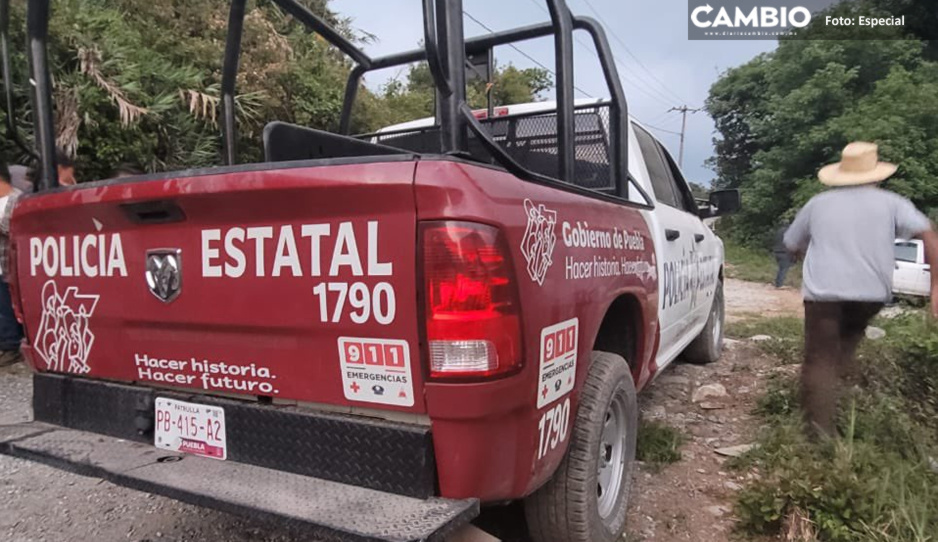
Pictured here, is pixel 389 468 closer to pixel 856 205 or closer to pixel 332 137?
pixel 332 137

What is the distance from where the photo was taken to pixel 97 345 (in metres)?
2.37

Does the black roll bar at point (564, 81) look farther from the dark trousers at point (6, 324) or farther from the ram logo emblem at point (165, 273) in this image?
the dark trousers at point (6, 324)

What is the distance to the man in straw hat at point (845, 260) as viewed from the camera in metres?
3.23

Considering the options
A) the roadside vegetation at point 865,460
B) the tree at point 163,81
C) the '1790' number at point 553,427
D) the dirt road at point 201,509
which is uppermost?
the tree at point 163,81

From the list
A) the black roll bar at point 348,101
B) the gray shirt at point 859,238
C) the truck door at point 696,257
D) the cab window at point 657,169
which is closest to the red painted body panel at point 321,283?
the cab window at point 657,169

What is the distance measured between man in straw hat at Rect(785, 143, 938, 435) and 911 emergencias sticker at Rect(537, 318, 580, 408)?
194 centimetres

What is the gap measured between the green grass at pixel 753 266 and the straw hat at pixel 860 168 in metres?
13.1

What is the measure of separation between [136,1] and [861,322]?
9.36m

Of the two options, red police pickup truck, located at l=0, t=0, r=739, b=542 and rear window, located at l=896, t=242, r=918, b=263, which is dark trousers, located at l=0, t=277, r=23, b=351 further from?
rear window, located at l=896, t=242, r=918, b=263

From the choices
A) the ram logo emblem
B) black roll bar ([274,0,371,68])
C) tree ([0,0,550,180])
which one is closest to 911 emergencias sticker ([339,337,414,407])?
the ram logo emblem

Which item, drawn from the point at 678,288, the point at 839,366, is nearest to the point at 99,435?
the point at 678,288

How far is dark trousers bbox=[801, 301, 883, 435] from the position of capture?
3.36 meters

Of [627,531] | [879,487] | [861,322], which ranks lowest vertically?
[627,531]

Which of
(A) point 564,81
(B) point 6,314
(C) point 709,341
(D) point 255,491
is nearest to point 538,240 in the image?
(A) point 564,81
